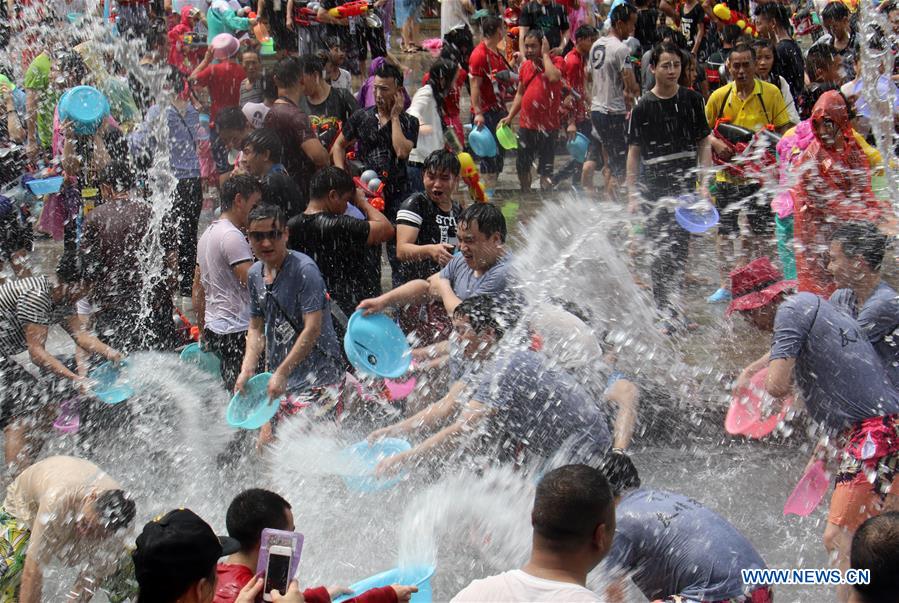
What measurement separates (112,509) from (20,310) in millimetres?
2031

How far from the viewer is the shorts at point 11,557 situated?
13.4 feet

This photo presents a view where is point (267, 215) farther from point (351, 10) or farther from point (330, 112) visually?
point (351, 10)

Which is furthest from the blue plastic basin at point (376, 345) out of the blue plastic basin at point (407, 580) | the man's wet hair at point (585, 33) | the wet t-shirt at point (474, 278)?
the man's wet hair at point (585, 33)

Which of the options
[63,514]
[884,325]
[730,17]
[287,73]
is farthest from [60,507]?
[730,17]

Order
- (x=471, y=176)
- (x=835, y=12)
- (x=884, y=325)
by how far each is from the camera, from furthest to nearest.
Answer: (x=835, y=12)
(x=471, y=176)
(x=884, y=325)

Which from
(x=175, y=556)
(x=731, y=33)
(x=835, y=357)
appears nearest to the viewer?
(x=175, y=556)

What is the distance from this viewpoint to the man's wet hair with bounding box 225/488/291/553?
3.46m

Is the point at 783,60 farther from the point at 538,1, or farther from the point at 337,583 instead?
the point at 337,583

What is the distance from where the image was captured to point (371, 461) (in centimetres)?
482

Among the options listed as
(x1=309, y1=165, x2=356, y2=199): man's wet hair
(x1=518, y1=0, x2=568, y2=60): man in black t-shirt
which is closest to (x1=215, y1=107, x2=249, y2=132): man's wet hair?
(x1=309, y1=165, x2=356, y2=199): man's wet hair

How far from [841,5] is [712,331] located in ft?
12.7

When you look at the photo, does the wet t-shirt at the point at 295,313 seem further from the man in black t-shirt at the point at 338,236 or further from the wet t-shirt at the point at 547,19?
the wet t-shirt at the point at 547,19

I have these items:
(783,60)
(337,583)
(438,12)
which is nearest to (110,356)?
(337,583)

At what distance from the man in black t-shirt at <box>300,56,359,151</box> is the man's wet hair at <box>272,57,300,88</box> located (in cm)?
16
